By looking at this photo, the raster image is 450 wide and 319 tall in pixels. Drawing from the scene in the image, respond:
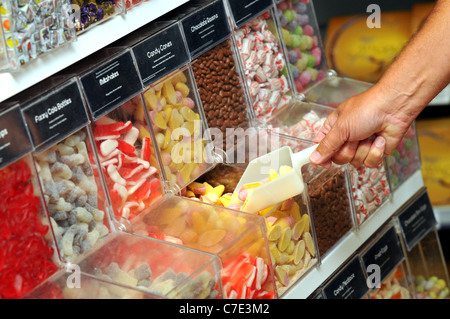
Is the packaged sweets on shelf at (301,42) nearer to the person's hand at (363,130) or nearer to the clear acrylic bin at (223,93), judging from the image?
the clear acrylic bin at (223,93)

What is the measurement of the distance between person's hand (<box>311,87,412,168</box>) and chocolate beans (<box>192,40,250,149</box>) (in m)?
0.29

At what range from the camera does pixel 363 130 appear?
5.50 feet

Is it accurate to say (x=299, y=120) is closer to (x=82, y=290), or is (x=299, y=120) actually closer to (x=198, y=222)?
(x=198, y=222)

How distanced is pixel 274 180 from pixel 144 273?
1.32 ft

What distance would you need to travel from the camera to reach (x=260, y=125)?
1.94 meters

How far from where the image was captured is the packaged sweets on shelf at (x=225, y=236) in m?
1.44

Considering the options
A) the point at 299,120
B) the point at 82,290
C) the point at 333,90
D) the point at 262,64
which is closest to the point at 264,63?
the point at 262,64

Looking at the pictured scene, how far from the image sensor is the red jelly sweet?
126 cm

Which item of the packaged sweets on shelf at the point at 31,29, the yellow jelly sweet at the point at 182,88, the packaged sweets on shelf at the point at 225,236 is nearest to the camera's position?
the packaged sweets on shelf at the point at 31,29

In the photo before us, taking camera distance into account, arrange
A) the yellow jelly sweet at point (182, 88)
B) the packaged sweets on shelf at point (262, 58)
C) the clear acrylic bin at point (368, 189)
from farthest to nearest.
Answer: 1. the clear acrylic bin at point (368, 189)
2. the packaged sweets on shelf at point (262, 58)
3. the yellow jelly sweet at point (182, 88)

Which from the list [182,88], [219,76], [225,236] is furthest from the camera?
[219,76]

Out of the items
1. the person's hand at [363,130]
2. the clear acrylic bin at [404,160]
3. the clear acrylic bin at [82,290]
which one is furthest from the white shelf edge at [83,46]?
the clear acrylic bin at [404,160]

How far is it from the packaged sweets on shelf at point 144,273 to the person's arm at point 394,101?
478mm

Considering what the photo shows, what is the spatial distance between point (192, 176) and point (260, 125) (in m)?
0.34
